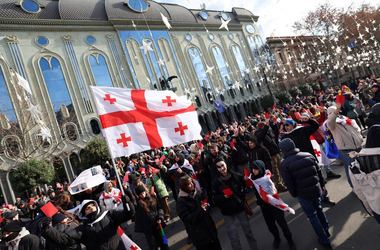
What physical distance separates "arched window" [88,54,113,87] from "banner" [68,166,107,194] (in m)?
21.1

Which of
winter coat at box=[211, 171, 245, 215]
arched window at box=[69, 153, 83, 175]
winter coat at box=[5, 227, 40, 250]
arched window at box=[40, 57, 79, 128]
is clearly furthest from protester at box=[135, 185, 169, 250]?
arched window at box=[69, 153, 83, 175]

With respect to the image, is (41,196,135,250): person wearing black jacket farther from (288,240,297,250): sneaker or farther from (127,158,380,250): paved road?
(288,240,297,250): sneaker

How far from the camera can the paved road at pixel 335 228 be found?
3129 mm

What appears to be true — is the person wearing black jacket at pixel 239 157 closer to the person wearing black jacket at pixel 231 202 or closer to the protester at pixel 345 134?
the protester at pixel 345 134

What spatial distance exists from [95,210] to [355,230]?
155 inches

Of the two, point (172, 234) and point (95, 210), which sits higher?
point (95, 210)

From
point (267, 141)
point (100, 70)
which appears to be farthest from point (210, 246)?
point (100, 70)

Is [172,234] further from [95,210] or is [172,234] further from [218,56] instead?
[218,56]

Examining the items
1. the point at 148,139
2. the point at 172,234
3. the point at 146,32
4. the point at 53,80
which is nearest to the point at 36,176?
the point at 53,80

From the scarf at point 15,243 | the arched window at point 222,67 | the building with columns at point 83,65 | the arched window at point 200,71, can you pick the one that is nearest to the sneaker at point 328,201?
the scarf at point 15,243

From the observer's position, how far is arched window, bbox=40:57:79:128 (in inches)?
819

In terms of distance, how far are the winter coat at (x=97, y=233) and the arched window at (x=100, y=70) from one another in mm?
22967

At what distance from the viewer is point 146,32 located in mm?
28531

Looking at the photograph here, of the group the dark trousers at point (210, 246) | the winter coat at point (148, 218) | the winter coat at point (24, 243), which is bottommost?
the dark trousers at point (210, 246)
